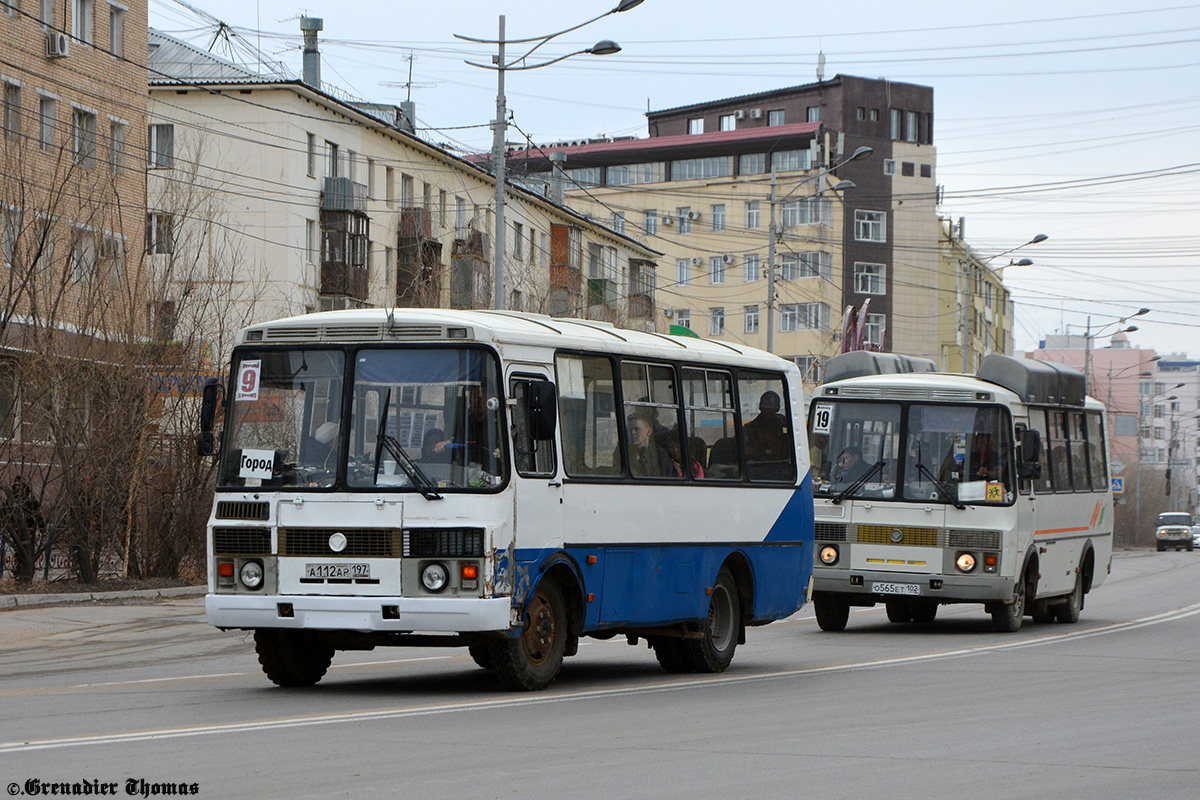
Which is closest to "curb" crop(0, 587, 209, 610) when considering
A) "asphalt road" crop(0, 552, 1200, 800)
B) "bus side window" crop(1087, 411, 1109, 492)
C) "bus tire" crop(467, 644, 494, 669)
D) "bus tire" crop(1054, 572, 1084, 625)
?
"asphalt road" crop(0, 552, 1200, 800)

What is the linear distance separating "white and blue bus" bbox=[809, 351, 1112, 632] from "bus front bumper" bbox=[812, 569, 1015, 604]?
12 millimetres

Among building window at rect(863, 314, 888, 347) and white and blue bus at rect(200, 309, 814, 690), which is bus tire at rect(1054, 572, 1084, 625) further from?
building window at rect(863, 314, 888, 347)

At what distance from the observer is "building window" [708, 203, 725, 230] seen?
97150 millimetres

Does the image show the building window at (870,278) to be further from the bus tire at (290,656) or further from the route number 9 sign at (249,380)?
the route number 9 sign at (249,380)

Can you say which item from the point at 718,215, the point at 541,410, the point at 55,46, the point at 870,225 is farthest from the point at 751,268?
the point at 541,410

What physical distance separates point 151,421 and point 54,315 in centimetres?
207

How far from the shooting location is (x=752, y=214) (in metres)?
96.4

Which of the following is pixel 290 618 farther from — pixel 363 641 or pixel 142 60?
pixel 142 60

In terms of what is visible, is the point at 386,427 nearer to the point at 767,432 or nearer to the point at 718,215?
the point at 767,432

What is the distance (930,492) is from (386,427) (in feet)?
32.7

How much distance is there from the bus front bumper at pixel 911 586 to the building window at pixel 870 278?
7507cm

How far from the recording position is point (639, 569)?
14.3 meters

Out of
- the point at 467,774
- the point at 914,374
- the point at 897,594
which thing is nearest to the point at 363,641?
the point at 467,774

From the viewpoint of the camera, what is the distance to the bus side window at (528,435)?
1261cm
